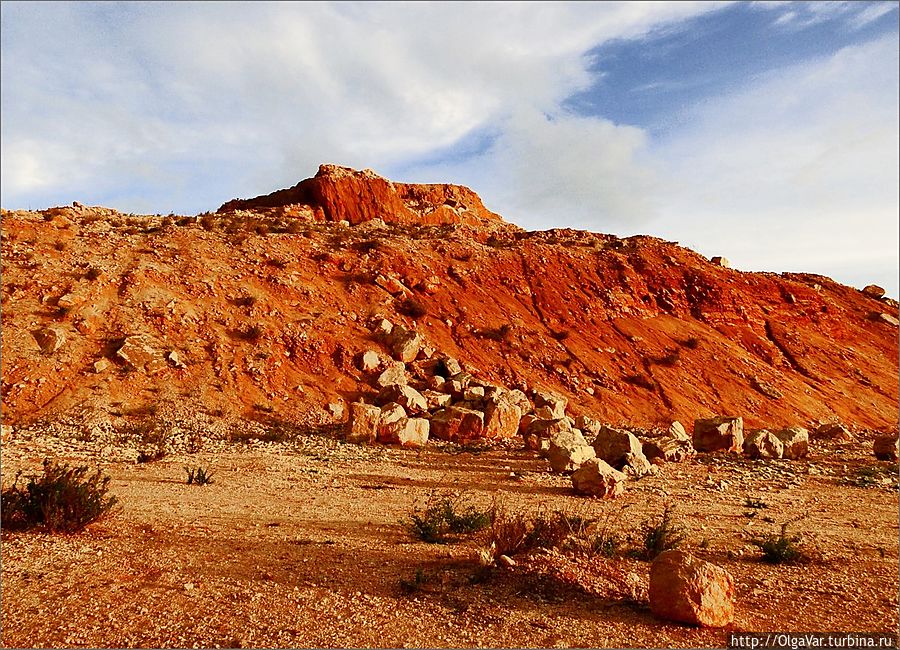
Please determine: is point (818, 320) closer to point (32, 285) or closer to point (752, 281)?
point (752, 281)

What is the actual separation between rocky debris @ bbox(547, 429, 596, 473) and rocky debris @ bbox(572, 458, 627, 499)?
72.9 inches

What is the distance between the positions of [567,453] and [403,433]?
4.69 metres

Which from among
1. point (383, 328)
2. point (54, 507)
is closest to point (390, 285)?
point (383, 328)

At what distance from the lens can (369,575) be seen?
5.54 metres

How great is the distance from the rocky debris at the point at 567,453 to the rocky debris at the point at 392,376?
283 inches

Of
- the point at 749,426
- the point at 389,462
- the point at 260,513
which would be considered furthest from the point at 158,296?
the point at 749,426

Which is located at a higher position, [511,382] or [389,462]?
[511,382]

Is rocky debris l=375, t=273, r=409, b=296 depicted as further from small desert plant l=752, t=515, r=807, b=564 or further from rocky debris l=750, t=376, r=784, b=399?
small desert plant l=752, t=515, r=807, b=564

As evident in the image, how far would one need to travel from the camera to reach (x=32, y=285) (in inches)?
715

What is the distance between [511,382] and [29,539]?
16.6m

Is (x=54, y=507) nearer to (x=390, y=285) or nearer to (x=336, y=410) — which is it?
(x=336, y=410)

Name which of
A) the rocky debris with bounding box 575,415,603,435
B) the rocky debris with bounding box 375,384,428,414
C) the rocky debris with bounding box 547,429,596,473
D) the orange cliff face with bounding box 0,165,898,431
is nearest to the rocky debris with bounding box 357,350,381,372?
the orange cliff face with bounding box 0,165,898,431

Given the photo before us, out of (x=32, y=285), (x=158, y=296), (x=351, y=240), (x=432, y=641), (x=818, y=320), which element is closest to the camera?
(x=432, y=641)

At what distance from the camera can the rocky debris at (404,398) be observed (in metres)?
16.9
